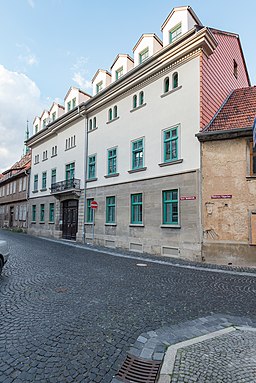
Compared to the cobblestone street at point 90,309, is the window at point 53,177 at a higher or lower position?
higher

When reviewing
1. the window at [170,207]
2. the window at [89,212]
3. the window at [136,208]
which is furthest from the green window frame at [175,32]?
the window at [89,212]

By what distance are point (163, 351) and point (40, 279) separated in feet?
16.4

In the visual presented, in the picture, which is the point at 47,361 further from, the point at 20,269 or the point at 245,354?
the point at 20,269

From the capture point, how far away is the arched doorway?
2038 centimetres

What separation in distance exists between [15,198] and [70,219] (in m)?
15.0

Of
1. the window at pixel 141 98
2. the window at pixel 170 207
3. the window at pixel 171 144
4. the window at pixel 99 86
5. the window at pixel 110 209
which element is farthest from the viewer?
the window at pixel 99 86

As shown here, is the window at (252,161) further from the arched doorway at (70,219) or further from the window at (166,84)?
the arched doorway at (70,219)

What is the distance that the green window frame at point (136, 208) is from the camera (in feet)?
48.1

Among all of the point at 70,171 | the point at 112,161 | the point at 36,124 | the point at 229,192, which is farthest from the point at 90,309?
the point at 36,124

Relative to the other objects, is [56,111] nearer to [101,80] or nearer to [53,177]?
[53,177]

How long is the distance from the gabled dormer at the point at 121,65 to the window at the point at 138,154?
580 centimetres

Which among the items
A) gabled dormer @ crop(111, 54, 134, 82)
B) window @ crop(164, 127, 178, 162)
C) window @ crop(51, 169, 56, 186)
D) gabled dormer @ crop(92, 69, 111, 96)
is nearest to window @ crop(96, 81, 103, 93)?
gabled dormer @ crop(92, 69, 111, 96)

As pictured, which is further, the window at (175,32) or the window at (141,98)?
the window at (141,98)

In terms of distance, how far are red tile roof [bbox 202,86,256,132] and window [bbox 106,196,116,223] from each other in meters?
7.66
